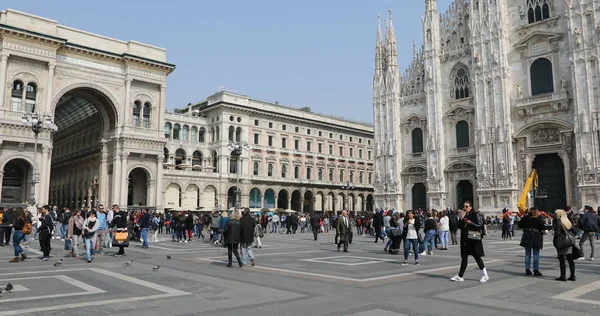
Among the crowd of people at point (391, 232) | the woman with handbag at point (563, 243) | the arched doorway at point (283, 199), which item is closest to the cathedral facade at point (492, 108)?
the crowd of people at point (391, 232)

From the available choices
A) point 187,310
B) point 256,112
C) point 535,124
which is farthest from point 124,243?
point 256,112

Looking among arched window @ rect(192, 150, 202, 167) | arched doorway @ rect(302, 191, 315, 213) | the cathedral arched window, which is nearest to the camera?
the cathedral arched window

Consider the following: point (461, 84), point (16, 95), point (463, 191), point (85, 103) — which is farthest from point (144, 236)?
point (85, 103)

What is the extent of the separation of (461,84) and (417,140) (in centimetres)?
643

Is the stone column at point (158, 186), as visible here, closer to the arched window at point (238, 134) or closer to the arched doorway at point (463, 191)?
the arched window at point (238, 134)

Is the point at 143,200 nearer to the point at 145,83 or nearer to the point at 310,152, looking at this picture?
the point at 145,83

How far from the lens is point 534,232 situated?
10.2m

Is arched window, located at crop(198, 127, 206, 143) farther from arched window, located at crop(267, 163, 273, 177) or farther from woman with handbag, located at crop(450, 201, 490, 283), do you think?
woman with handbag, located at crop(450, 201, 490, 283)

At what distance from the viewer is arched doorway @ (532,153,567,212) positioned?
34625mm

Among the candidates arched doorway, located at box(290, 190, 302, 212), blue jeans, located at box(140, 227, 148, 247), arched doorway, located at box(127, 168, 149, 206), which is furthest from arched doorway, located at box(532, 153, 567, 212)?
arched doorway, located at box(127, 168, 149, 206)

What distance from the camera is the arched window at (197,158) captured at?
5869 cm

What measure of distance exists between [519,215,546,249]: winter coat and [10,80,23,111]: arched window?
131 feet

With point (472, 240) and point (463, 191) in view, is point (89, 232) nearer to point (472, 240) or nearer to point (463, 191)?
point (472, 240)

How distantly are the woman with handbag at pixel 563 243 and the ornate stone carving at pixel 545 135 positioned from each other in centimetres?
2835
